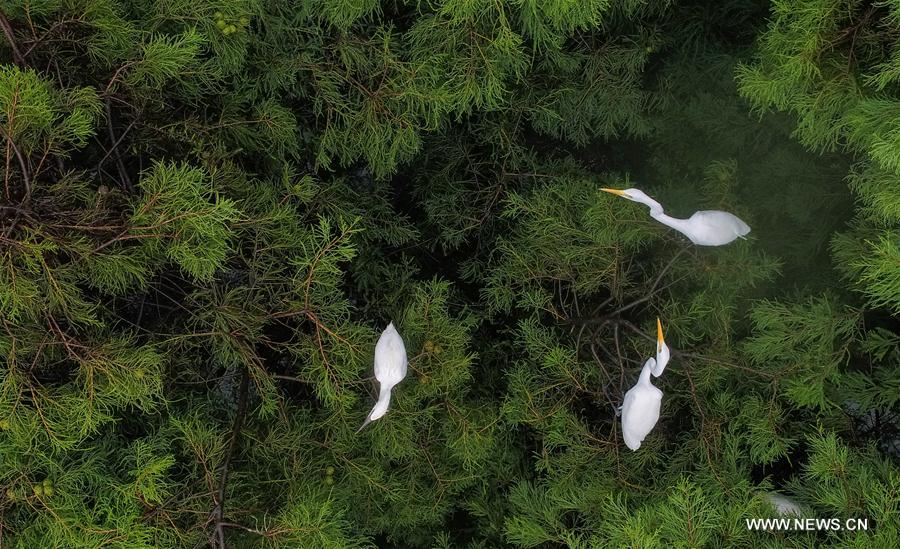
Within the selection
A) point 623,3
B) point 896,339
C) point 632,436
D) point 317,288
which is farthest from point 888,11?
point 317,288

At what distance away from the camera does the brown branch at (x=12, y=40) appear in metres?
→ 0.90

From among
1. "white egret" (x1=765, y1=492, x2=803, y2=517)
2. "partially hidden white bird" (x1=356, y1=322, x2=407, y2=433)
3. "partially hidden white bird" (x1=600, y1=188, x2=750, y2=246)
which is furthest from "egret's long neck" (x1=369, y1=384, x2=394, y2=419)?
"white egret" (x1=765, y1=492, x2=803, y2=517)

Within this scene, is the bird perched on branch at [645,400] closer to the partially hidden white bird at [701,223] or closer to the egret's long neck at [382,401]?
the partially hidden white bird at [701,223]

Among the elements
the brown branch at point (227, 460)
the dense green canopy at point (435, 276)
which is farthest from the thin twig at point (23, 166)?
the brown branch at point (227, 460)

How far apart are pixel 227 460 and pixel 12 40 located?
2.60ft

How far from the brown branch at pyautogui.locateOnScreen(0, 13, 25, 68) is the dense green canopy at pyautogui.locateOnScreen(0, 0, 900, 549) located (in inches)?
0.5

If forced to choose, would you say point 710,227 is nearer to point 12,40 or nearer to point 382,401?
point 382,401

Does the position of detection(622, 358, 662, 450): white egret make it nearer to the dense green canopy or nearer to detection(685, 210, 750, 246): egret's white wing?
the dense green canopy

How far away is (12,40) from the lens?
35.8 inches

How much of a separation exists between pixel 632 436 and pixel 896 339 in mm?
590

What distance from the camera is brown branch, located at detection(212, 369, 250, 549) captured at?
1.05 m

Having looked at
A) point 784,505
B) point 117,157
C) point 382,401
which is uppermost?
point 117,157

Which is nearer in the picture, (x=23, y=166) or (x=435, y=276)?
(x=23, y=166)

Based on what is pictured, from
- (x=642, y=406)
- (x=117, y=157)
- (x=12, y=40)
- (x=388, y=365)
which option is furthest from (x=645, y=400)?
(x=12, y=40)
